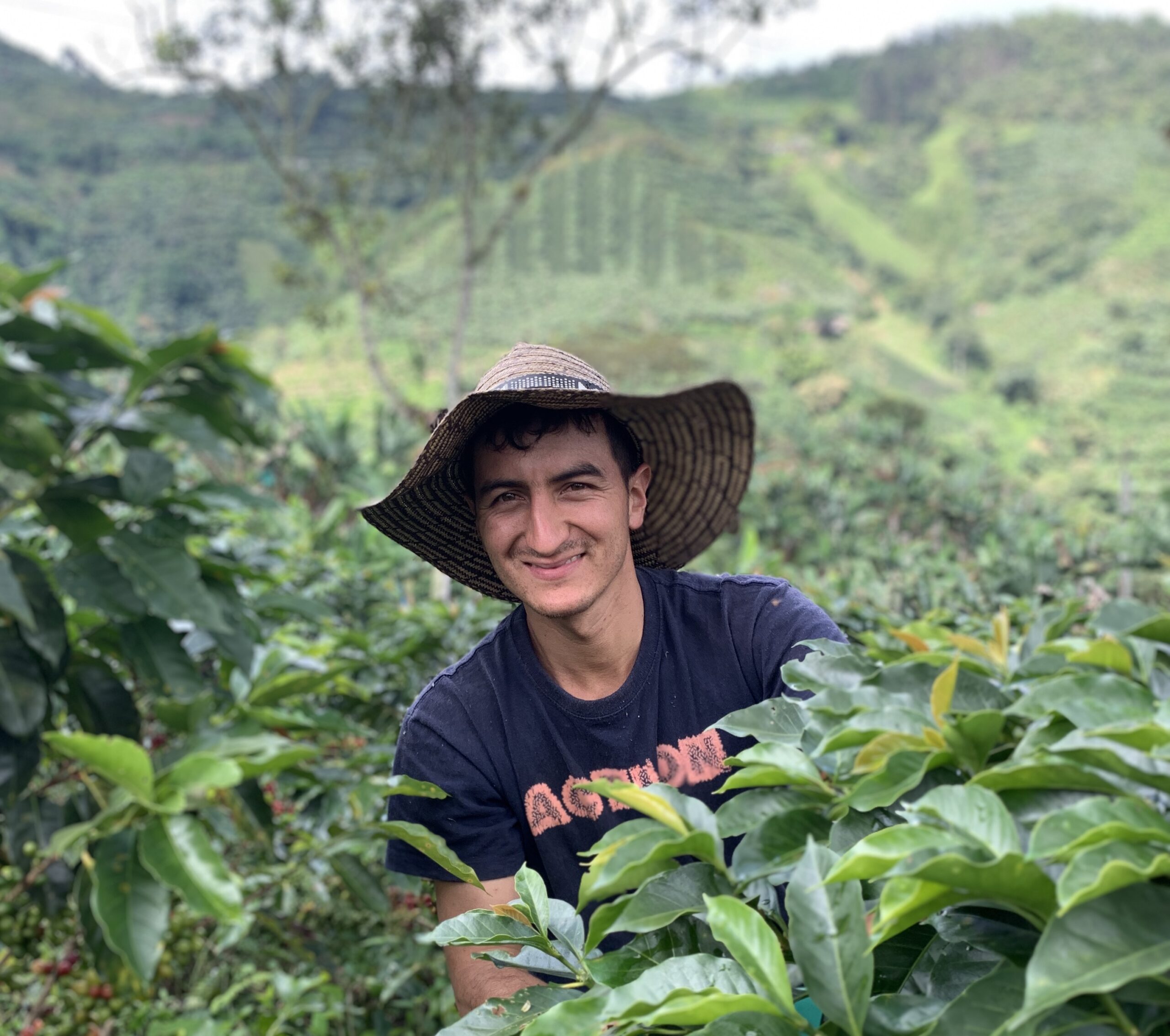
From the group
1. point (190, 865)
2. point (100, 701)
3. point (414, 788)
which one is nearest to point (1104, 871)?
point (414, 788)

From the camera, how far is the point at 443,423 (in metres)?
1.25

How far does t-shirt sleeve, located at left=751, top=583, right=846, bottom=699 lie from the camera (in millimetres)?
1320


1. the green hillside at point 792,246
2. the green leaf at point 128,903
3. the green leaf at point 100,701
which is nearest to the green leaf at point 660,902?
the green leaf at point 128,903

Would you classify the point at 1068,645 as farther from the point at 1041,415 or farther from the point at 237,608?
the point at 1041,415

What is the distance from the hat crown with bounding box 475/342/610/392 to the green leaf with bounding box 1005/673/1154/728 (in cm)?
72

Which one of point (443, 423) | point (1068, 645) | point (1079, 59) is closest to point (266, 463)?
point (443, 423)

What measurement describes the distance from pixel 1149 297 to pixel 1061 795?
29.5m

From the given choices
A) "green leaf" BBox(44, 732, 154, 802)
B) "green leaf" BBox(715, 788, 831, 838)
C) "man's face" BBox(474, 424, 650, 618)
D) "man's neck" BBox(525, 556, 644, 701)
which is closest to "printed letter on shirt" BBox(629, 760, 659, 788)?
"man's neck" BBox(525, 556, 644, 701)

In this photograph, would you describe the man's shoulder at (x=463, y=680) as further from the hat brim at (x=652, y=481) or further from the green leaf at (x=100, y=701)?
the green leaf at (x=100, y=701)

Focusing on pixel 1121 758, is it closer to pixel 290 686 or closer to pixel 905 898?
pixel 905 898

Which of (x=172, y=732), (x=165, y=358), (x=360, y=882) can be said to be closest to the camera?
(x=360, y=882)

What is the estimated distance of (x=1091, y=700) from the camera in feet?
1.81

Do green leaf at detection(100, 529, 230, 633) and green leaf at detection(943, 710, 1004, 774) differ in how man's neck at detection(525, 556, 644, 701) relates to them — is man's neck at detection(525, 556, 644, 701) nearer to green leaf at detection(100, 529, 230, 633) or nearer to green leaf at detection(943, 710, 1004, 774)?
green leaf at detection(100, 529, 230, 633)

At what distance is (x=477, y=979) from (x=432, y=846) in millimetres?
181
